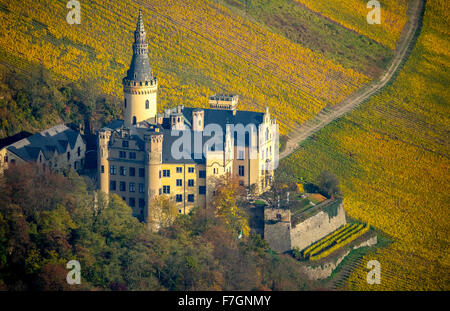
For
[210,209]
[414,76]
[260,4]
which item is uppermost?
[260,4]

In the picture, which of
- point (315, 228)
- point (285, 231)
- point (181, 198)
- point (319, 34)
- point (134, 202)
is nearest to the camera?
point (134, 202)

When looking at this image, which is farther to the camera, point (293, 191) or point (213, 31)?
point (213, 31)

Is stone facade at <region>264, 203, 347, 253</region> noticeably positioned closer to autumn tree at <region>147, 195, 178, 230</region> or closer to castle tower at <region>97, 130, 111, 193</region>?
autumn tree at <region>147, 195, 178, 230</region>

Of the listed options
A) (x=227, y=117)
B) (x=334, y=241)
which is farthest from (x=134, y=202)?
(x=334, y=241)

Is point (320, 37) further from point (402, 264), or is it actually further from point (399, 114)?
point (402, 264)

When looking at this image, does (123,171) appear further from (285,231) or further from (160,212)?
(285,231)

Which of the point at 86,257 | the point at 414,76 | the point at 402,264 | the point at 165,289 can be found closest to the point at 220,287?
the point at 165,289

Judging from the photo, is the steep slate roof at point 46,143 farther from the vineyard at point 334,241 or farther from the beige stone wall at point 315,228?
the vineyard at point 334,241

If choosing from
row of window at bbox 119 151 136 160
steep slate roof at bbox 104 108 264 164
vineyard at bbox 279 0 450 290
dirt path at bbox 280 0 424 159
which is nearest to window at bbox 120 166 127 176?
row of window at bbox 119 151 136 160
